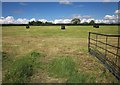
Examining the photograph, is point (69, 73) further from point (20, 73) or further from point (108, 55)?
point (108, 55)

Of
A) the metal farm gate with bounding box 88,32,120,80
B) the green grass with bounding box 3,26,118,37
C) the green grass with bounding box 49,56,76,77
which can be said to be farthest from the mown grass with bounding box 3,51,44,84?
the green grass with bounding box 3,26,118,37

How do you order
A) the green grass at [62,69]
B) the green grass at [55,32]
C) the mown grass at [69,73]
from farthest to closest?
the green grass at [55,32] < the green grass at [62,69] < the mown grass at [69,73]

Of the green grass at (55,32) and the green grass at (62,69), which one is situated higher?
the green grass at (55,32)

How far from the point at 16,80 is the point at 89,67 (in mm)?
3182

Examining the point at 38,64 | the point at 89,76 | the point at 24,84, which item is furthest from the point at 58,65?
the point at 24,84

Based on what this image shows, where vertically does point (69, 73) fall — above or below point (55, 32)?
below

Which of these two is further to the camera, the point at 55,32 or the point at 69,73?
the point at 55,32

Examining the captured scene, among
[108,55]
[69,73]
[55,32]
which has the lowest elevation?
[69,73]

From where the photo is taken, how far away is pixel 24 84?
20.2 ft

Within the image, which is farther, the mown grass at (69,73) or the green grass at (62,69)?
the green grass at (62,69)

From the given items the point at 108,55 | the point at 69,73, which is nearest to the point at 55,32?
the point at 108,55

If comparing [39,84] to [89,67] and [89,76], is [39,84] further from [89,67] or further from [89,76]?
[89,67]

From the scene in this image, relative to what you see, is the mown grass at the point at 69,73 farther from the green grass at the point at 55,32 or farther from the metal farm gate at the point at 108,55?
the green grass at the point at 55,32

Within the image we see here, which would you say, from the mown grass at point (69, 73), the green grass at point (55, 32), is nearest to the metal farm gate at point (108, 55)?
the mown grass at point (69, 73)
